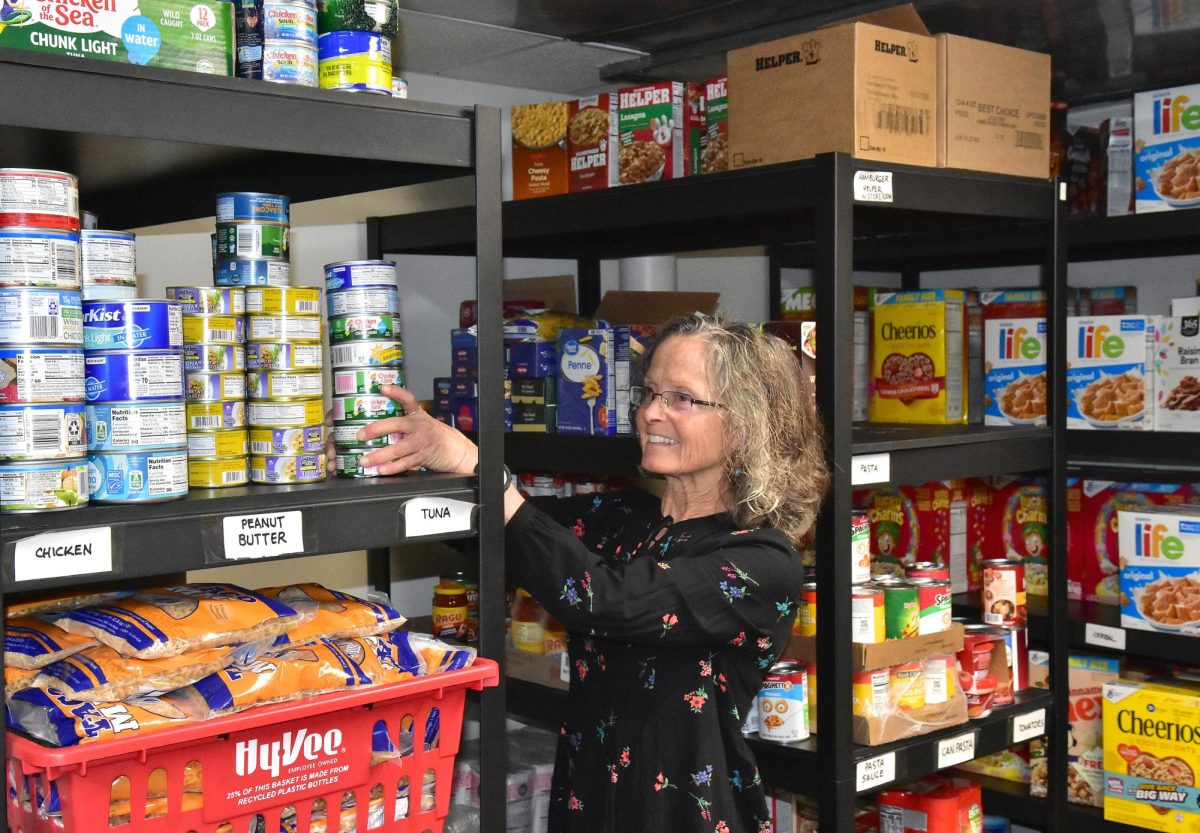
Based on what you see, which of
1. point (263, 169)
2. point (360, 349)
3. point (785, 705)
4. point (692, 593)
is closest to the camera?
point (360, 349)

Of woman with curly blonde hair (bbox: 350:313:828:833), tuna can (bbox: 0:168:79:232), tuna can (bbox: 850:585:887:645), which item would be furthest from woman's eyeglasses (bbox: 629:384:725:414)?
tuna can (bbox: 0:168:79:232)

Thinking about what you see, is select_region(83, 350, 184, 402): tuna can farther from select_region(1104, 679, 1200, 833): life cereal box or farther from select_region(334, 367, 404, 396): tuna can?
select_region(1104, 679, 1200, 833): life cereal box

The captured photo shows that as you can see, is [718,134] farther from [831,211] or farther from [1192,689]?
[1192,689]

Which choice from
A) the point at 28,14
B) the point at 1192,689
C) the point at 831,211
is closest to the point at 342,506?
the point at 28,14

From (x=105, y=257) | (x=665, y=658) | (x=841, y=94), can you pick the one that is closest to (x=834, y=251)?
(x=841, y=94)

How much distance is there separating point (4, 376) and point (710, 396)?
4.17 ft

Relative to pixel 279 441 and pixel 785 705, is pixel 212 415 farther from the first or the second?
pixel 785 705

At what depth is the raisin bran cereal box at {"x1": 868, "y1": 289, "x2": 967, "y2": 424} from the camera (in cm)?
312

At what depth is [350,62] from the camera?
154cm

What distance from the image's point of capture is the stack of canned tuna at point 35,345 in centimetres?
129

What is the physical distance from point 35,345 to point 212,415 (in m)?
0.26

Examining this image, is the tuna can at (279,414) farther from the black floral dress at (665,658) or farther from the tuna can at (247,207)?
the black floral dress at (665,658)

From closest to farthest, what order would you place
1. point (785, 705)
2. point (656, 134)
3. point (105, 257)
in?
point (105, 257), point (785, 705), point (656, 134)

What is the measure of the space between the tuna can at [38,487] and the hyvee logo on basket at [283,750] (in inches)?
12.9
